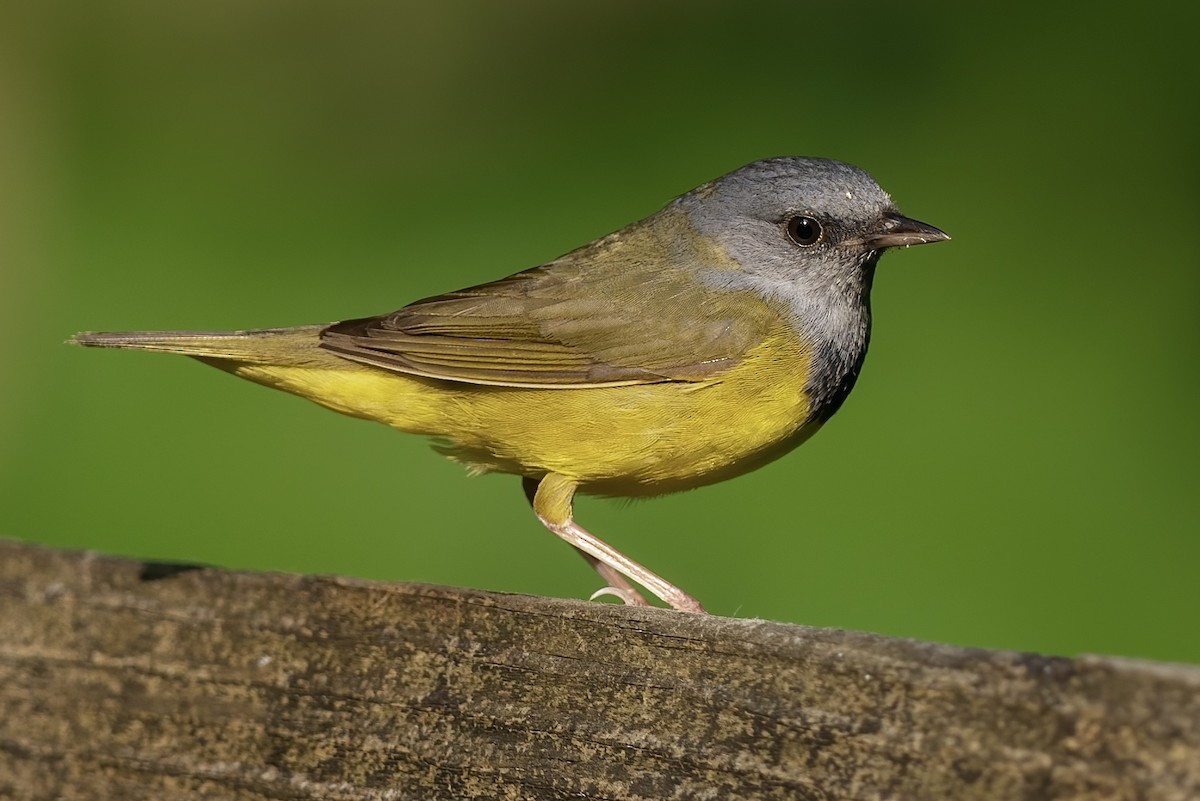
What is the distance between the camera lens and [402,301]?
505 centimetres

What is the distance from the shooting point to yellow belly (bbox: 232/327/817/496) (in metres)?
3.56

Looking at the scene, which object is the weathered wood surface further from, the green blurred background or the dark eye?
the dark eye

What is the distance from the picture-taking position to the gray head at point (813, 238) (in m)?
3.91

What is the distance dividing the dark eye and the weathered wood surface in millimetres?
2110

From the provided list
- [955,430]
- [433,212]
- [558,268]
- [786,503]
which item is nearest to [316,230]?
[433,212]

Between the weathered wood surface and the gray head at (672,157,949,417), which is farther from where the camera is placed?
the gray head at (672,157,949,417)

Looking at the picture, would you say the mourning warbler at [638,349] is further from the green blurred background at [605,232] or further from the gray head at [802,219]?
the green blurred background at [605,232]

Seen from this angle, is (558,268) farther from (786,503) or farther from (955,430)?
(955,430)

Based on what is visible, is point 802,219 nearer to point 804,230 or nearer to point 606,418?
point 804,230

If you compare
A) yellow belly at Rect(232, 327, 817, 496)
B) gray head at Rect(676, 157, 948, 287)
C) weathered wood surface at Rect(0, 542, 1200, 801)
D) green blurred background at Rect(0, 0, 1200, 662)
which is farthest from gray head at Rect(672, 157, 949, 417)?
weathered wood surface at Rect(0, 542, 1200, 801)

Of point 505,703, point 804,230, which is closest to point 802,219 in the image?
point 804,230

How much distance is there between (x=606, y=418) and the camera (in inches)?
144

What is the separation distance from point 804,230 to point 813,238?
0.04 metres

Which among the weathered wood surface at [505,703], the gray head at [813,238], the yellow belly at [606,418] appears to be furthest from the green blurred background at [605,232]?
the weathered wood surface at [505,703]
